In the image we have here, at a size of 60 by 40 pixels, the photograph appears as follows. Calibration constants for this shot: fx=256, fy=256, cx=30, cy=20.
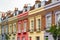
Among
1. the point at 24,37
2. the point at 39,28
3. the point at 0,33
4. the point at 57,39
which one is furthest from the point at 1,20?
the point at 57,39

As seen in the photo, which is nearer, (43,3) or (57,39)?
(57,39)

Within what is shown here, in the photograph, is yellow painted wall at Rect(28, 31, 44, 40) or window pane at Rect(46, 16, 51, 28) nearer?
window pane at Rect(46, 16, 51, 28)

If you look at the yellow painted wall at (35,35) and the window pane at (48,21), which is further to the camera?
the yellow painted wall at (35,35)

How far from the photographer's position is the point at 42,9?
1542 inches

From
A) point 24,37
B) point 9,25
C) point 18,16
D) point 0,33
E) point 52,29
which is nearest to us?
point 52,29

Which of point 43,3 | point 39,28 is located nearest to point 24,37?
point 39,28

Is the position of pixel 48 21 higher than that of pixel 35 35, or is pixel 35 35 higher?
pixel 48 21

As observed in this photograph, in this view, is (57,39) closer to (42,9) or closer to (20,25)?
(42,9)

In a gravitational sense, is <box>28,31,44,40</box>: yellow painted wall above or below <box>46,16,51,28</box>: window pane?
below

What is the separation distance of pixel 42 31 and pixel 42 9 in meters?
3.36

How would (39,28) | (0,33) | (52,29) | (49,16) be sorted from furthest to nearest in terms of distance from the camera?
(0,33) < (39,28) < (49,16) < (52,29)

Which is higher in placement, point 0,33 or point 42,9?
point 42,9

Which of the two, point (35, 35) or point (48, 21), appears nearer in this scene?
point (48, 21)

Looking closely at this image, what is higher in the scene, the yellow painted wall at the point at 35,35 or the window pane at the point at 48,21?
the window pane at the point at 48,21
